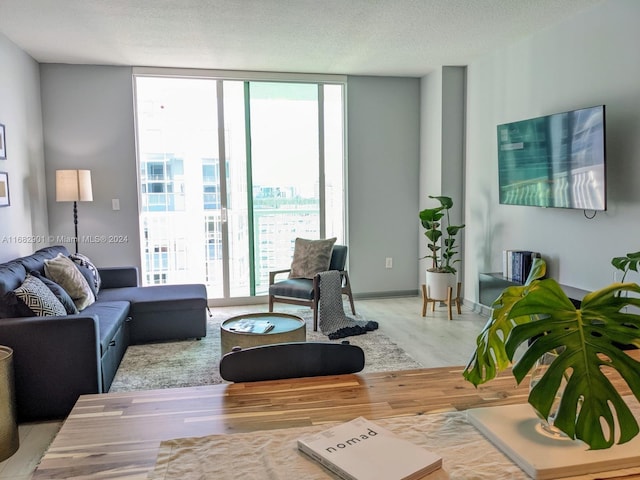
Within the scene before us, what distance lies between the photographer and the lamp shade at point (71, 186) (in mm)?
4809

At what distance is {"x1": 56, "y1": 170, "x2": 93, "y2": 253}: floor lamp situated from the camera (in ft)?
15.8

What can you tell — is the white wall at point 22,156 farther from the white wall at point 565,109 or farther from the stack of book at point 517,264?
the white wall at point 565,109

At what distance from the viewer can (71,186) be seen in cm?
482

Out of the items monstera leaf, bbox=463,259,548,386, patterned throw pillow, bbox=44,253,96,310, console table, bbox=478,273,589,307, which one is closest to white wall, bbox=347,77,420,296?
console table, bbox=478,273,589,307

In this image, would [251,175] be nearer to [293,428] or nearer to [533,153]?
[533,153]

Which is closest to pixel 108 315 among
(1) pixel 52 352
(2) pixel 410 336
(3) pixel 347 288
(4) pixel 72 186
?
(1) pixel 52 352

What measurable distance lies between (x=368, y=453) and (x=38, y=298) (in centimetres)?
268

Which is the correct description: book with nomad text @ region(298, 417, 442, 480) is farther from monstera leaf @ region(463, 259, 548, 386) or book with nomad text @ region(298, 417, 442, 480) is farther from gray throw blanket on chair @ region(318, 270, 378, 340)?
gray throw blanket on chair @ region(318, 270, 378, 340)

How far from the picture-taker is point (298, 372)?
1.56 meters

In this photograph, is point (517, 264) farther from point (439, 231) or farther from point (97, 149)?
point (97, 149)

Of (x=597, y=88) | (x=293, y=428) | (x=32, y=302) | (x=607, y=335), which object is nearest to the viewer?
(x=607, y=335)

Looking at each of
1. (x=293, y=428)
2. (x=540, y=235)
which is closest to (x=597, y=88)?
(x=540, y=235)

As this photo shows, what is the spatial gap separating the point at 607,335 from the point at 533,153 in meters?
3.57

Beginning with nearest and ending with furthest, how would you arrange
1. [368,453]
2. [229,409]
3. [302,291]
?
[368,453], [229,409], [302,291]
